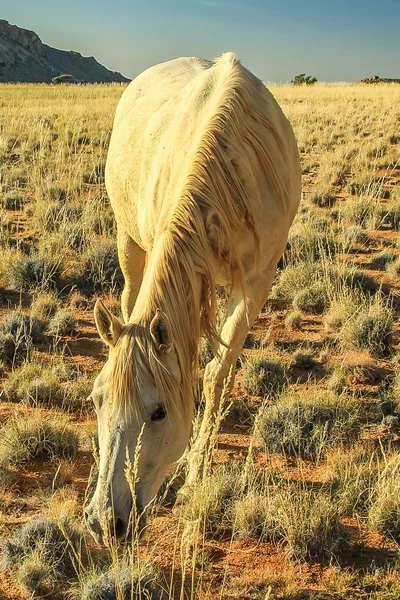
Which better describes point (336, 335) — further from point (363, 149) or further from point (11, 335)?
point (363, 149)

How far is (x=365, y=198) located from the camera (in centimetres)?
888

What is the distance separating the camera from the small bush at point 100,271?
6262mm

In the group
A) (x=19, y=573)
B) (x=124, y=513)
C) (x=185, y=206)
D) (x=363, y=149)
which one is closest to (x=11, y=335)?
(x=19, y=573)

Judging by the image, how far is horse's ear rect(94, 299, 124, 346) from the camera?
6.75 ft

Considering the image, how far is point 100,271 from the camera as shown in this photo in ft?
20.0

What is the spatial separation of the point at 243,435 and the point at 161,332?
199cm

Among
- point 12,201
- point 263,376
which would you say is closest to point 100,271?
point 263,376

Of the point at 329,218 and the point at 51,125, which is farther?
the point at 51,125

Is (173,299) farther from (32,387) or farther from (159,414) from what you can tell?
(32,387)

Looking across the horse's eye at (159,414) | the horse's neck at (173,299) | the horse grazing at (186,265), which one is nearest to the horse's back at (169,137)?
the horse grazing at (186,265)

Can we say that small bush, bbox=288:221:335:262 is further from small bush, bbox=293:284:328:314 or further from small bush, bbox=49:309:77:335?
small bush, bbox=49:309:77:335

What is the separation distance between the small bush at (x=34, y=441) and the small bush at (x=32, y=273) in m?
2.68

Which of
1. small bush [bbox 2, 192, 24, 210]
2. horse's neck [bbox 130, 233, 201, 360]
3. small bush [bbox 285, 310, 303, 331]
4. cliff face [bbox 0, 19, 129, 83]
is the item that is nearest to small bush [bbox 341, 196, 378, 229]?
small bush [bbox 285, 310, 303, 331]

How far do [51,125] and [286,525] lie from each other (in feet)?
48.3
